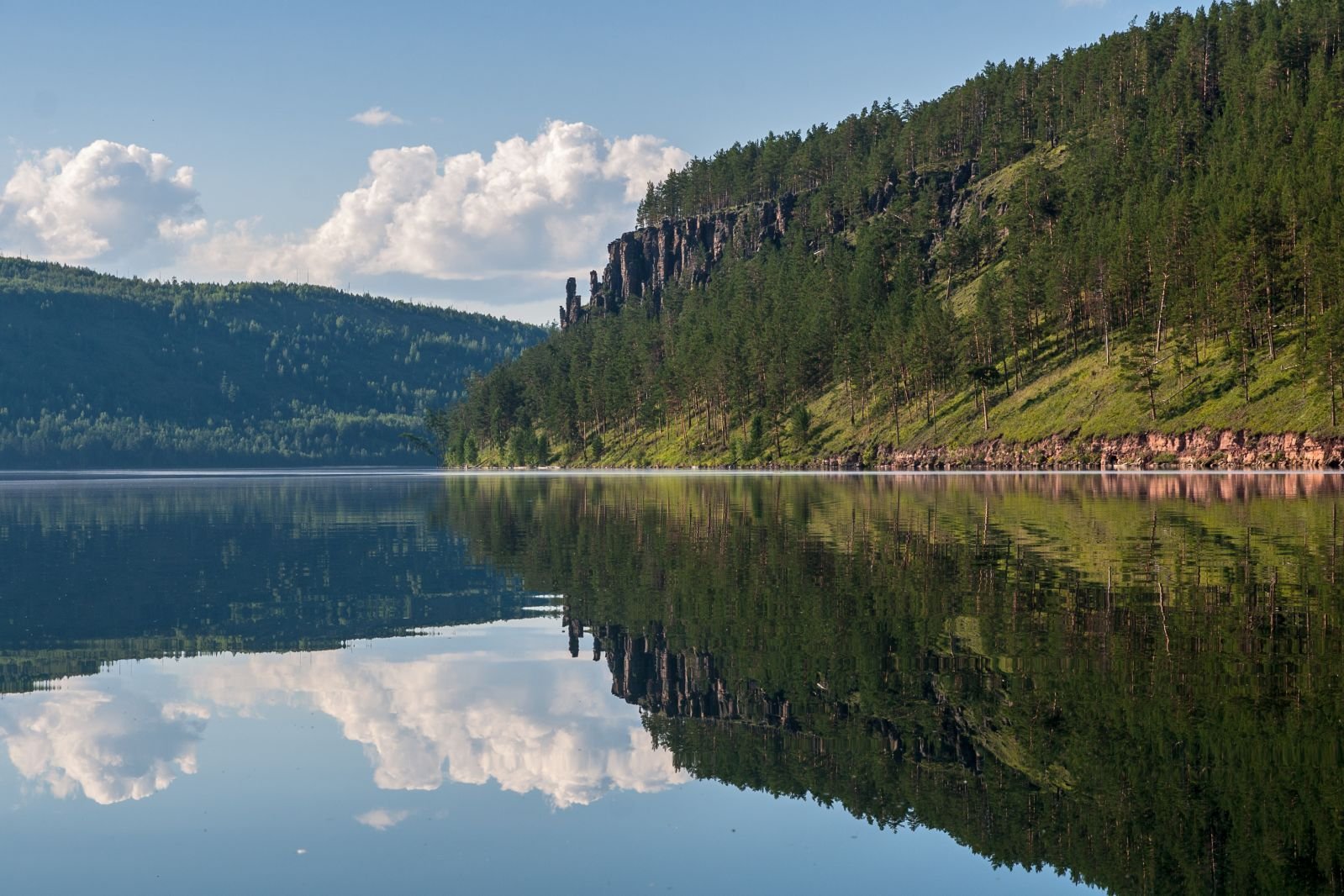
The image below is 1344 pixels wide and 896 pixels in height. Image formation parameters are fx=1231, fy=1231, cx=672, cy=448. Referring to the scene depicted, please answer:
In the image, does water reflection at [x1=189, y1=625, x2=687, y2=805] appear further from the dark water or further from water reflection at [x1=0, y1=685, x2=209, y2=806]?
water reflection at [x1=0, y1=685, x2=209, y2=806]

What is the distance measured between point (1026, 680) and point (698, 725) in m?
6.22

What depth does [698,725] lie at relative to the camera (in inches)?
848

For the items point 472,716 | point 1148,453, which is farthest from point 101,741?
point 1148,453

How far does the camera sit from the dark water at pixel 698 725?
49.4 ft

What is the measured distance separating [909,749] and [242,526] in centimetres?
6359

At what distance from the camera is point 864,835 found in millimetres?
16219

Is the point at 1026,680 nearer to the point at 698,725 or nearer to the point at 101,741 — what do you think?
the point at 698,725

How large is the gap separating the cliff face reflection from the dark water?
79 millimetres

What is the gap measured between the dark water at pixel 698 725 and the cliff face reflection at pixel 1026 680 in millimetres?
79

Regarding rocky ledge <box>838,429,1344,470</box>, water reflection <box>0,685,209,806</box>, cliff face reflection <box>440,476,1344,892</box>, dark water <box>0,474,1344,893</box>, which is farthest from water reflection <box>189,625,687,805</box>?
rocky ledge <box>838,429,1344,470</box>

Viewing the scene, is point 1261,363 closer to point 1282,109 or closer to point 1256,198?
point 1256,198

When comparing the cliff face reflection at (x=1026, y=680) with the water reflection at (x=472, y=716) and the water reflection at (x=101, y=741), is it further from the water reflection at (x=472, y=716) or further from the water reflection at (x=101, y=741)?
the water reflection at (x=101, y=741)

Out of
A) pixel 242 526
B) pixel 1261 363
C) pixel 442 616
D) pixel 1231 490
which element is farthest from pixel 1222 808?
pixel 1261 363

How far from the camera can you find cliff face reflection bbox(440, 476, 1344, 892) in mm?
15477
